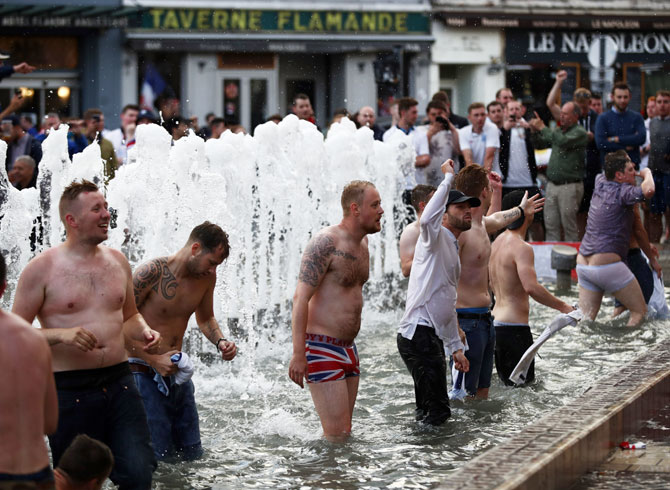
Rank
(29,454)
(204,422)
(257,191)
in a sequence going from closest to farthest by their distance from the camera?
(29,454), (204,422), (257,191)

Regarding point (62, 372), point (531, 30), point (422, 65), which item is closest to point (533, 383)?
point (62, 372)

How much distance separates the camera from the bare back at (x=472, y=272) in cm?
823

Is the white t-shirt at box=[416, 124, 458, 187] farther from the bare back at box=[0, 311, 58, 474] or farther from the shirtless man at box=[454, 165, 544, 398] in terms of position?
the bare back at box=[0, 311, 58, 474]

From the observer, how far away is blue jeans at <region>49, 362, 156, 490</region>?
18.7 ft

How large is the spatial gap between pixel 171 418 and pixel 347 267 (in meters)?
1.29

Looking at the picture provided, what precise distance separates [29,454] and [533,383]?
5394 mm

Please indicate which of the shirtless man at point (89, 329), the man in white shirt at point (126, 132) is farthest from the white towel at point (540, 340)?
the man in white shirt at point (126, 132)

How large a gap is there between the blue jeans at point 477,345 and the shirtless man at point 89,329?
2.84m

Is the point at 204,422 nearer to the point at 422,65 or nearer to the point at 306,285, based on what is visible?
the point at 306,285

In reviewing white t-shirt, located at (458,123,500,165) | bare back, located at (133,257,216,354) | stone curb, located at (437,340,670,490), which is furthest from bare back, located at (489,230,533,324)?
white t-shirt, located at (458,123,500,165)

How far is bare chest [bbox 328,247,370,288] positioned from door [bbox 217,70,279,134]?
73.2ft

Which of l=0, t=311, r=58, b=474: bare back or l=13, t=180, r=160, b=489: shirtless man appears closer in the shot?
l=0, t=311, r=58, b=474: bare back

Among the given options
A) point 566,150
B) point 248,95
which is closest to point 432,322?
point 566,150

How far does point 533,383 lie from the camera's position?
9.24 meters
